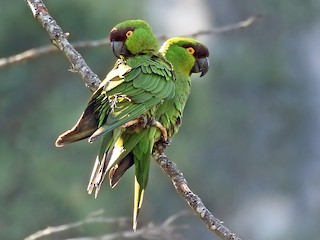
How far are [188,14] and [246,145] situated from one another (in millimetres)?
1778

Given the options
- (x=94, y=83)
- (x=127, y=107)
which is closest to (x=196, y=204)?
(x=127, y=107)

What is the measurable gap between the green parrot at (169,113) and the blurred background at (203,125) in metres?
4.21

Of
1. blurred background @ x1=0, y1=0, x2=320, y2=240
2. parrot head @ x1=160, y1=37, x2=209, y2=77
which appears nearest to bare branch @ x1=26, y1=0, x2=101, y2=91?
parrot head @ x1=160, y1=37, x2=209, y2=77

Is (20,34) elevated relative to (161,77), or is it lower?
elevated

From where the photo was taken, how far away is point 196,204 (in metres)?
2.16

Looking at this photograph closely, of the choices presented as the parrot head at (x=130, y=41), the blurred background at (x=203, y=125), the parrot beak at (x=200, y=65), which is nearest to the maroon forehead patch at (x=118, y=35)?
the parrot head at (x=130, y=41)

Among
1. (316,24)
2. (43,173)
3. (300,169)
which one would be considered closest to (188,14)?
(316,24)

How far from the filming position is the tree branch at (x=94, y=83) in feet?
7.07

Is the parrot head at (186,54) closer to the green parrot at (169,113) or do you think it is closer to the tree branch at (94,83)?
the green parrot at (169,113)

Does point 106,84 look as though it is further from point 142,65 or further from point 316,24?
point 316,24

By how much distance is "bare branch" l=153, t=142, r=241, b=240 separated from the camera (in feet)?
6.84

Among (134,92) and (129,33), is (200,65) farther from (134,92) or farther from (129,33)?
(134,92)

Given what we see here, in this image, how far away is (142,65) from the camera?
256 cm

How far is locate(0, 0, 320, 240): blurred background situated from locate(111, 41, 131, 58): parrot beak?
4.39 metres
